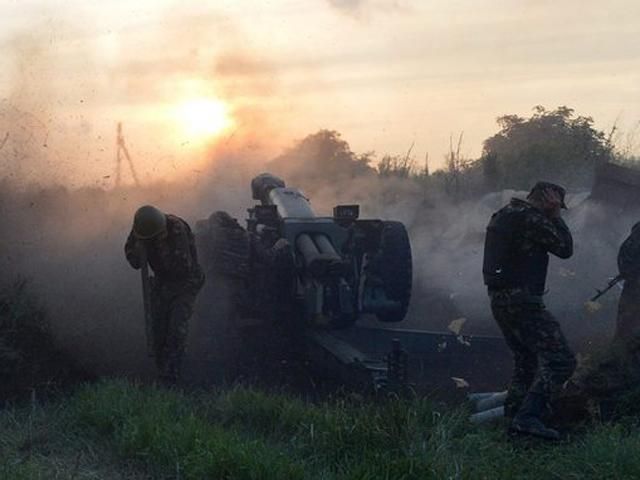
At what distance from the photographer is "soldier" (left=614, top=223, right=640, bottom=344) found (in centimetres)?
965

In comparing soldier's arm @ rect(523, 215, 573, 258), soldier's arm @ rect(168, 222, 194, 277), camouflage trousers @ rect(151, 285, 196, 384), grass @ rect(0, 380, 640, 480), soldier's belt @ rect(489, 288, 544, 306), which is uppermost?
soldier's arm @ rect(523, 215, 573, 258)

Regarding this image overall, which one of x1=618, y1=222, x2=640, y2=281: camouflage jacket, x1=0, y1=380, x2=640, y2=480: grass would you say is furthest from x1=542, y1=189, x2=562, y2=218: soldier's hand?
x1=618, y1=222, x2=640, y2=281: camouflage jacket

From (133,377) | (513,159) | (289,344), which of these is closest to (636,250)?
(289,344)

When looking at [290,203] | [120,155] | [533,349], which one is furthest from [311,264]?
[120,155]

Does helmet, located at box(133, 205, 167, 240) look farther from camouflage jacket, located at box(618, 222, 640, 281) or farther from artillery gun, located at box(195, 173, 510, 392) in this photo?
camouflage jacket, located at box(618, 222, 640, 281)

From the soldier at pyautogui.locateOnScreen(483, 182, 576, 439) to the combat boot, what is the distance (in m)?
0.05

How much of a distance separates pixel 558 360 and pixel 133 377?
4.30 m

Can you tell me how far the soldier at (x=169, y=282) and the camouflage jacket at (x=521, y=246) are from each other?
2.99 metres


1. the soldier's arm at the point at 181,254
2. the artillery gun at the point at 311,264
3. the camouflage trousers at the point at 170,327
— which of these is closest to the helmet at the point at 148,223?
the soldier's arm at the point at 181,254

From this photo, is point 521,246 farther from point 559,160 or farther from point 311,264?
point 559,160

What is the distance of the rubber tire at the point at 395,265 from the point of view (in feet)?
36.4

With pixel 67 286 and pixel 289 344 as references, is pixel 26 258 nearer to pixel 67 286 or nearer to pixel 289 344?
pixel 67 286

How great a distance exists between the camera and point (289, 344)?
10.7 metres

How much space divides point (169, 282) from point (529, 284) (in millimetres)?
3417
